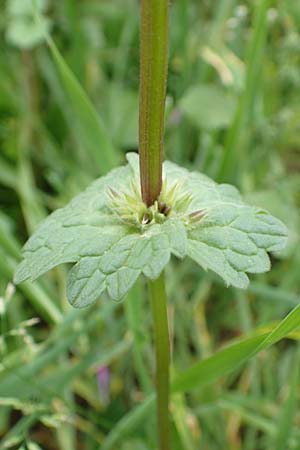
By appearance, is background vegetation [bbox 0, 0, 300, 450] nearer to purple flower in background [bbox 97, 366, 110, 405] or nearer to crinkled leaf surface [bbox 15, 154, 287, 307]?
purple flower in background [bbox 97, 366, 110, 405]

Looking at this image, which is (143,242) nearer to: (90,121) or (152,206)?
(152,206)

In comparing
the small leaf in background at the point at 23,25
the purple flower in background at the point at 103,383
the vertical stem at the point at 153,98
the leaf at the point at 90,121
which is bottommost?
the purple flower in background at the point at 103,383

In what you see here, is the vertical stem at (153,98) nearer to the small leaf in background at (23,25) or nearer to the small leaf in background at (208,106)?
the small leaf in background at (208,106)

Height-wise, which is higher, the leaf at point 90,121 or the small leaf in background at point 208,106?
the leaf at point 90,121

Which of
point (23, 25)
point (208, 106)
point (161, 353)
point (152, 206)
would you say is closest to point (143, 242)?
point (152, 206)

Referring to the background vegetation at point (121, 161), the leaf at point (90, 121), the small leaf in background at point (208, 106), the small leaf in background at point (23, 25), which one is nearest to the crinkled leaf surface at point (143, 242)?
the background vegetation at point (121, 161)

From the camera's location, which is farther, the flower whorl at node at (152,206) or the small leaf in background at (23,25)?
the small leaf in background at (23,25)

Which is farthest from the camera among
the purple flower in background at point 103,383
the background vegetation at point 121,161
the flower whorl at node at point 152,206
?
the purple flower in background at point 103,383
